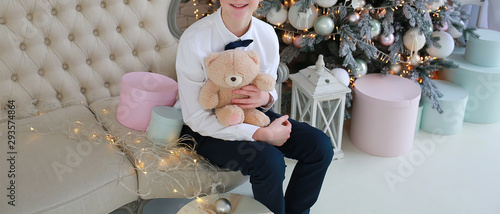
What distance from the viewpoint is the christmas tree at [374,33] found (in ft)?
7.66

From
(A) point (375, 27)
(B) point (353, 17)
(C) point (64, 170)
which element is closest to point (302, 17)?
(B) point (353, 17)

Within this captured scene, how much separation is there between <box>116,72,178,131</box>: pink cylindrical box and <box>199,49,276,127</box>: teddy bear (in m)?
0.24

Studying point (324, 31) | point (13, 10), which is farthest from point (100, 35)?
point (324, 31)

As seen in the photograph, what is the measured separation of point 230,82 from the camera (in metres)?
1.65

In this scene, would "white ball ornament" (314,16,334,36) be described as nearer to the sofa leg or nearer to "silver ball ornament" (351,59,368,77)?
"silver ball ornament" (351,59,368,77)

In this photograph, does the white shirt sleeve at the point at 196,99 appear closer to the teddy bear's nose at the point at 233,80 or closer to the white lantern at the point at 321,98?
the teddy bear's nose at the point at 233,80

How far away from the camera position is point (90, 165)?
5.48ft

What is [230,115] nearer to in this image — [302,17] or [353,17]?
[302,17]

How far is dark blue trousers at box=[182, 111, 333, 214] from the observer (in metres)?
1.65

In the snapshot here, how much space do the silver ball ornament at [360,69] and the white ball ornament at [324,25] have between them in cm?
24

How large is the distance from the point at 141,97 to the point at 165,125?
0.54 feet

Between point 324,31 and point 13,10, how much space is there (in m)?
1.28

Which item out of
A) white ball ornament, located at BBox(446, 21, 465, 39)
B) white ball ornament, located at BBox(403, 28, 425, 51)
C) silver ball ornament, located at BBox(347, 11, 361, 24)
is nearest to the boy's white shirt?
silver ball ornament, located at BBox(347, 11, 361, 24)

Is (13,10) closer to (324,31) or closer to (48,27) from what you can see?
(48,27)
